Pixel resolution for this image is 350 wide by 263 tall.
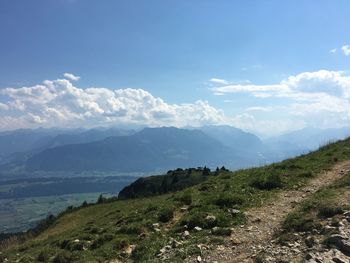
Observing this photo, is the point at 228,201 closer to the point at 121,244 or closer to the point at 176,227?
the point at 176,227

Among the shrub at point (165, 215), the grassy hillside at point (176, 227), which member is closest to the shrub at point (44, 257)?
the grassy hillside at point (176, 227)

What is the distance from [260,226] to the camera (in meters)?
15.8

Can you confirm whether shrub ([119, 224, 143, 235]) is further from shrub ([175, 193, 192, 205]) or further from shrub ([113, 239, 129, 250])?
→ shrub ([175, 193, 192, 205])

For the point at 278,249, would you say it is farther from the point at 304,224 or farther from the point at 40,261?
the point at 40,261

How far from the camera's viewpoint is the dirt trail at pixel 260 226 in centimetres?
1348

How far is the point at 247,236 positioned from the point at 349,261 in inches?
172

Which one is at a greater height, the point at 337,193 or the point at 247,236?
the point at 337,193

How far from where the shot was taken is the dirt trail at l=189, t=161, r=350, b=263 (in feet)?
44.2

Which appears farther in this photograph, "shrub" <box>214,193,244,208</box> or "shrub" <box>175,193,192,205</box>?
"shrub" <box>175,193,192,205</box>

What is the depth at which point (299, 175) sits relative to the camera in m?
23.3

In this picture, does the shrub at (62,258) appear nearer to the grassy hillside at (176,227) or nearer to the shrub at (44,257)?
the grassy hillside at (176,227)

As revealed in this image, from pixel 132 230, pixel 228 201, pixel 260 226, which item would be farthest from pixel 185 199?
pixel 260 226

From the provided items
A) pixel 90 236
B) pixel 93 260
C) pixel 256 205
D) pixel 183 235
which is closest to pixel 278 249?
pixel 183 235

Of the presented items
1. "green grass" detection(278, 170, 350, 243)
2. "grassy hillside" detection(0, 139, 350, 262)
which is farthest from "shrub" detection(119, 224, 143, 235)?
"green grass" detection(278, 170, 350, 243)
